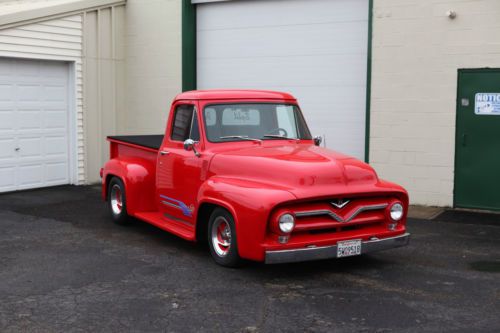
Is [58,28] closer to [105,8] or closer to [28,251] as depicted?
[105,8]

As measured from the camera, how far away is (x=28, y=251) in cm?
806

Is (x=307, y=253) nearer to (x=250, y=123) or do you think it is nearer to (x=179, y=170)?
(x=250, y=123)

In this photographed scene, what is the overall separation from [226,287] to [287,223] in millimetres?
875

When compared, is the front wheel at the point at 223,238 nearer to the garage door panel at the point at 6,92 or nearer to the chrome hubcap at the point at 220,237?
the chrome hubcap at the point at 220,237

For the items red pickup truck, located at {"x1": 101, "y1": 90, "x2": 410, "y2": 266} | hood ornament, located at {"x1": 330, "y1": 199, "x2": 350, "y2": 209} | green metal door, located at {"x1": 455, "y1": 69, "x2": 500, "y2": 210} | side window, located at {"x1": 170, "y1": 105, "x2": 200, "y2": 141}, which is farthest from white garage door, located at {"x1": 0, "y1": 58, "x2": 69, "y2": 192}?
hood ornament, located at {"x1": 330, "y1": 199, "x2": 350, "y2": 209}

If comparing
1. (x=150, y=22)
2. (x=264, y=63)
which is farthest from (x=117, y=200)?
(x=150, y=22)

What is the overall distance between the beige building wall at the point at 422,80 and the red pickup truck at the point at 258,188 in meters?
3.60

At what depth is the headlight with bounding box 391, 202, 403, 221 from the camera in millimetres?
7090

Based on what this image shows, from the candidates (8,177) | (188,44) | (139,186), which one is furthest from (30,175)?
(139,186)

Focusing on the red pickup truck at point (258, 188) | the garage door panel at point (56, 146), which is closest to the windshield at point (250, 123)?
Answer: the red pickup truck at point (258, 188)

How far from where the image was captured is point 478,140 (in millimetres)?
10797

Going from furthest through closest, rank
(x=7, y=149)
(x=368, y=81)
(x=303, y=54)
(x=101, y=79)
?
(x=101, y=79)
(x=303, y=54)
(x=7, y=149)
(x=368, y=81)

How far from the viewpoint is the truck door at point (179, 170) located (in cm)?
781

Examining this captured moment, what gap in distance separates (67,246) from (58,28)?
636cm
